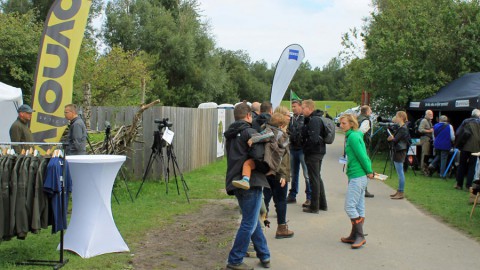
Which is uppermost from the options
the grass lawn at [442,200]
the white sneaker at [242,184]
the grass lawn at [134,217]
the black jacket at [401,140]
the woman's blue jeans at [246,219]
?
the black jacket at [401,140]

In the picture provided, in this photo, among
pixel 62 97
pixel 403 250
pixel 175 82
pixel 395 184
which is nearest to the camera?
pixel 403 250

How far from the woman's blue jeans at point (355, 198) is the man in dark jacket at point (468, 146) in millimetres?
6007

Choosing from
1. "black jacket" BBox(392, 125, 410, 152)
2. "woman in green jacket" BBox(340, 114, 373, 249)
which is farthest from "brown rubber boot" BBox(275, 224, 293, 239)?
"black jacket" BBox(392, 125, 410, 152)

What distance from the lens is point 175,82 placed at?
4016 centimetres

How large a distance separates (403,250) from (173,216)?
12.7ft

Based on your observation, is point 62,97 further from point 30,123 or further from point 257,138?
point 257,138

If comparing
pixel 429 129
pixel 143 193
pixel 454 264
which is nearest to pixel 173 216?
pixel 143 193

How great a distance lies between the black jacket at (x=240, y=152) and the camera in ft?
17.4

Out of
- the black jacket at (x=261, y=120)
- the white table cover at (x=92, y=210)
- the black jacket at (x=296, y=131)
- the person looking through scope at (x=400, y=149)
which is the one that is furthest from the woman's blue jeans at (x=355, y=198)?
the person looking through scope at (x=400, y=149)

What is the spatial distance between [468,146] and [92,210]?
931 cm

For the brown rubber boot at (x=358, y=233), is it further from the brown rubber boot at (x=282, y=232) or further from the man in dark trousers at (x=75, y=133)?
the man in dark trousers at (x=75, y=133)

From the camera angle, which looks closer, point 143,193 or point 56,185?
point 56,185

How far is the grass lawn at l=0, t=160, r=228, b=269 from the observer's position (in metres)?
5.74

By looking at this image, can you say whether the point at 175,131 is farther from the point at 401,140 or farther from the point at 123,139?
the point at 401,140
